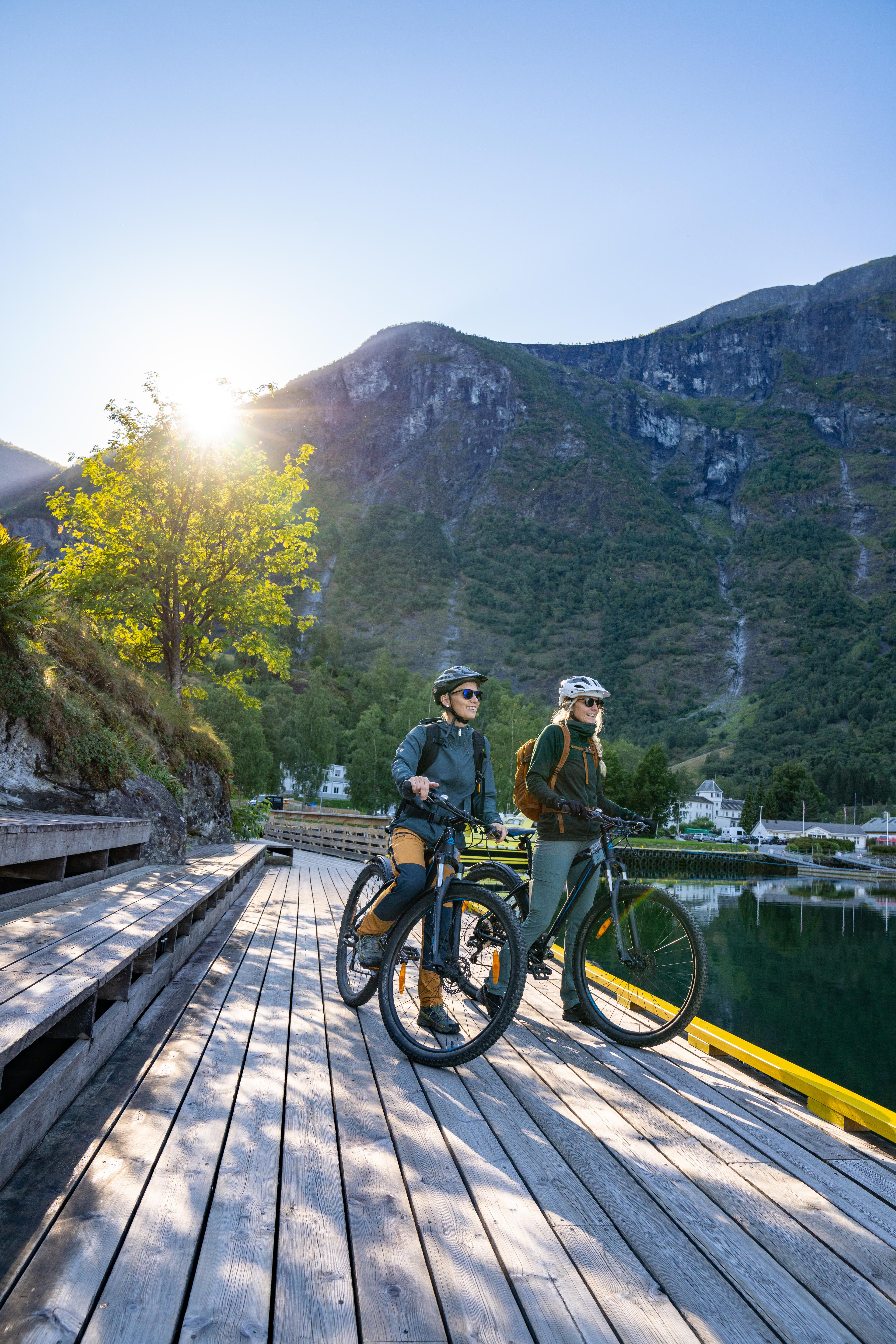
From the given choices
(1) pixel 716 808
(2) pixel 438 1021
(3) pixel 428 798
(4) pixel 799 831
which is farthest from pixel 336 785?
(3) pixel 428 798

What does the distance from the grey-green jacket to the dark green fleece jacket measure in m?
0.34

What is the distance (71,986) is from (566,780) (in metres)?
2.64

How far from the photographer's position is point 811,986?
17531 millimetres

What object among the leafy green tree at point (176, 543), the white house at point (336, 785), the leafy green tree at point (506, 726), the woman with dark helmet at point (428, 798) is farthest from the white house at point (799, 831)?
the woman with dark helmet at point (428, 798)

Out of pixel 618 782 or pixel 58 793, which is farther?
pixel 618 782

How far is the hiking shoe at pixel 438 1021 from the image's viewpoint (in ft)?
11.9

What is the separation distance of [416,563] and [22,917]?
157m

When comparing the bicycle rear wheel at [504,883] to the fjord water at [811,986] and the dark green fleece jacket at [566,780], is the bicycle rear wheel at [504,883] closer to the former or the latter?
the dark green fleece jacket at [566,780]

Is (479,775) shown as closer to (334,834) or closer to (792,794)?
(334,834)

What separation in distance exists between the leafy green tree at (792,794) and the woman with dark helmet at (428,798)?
112 m

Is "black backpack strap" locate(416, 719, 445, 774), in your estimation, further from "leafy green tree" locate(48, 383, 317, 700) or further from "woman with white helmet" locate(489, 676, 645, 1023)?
"leafy green tree" locate(48, 383, 317, 700)

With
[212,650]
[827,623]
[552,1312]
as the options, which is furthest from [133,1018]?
[827,623]

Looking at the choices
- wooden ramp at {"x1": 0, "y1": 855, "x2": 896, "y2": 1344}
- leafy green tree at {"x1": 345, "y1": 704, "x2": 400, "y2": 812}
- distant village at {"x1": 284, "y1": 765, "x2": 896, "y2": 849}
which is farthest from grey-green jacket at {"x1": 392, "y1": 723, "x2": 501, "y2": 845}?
distant village at {"x1": 284, "y1": 765, "x2": 896, "y2": 849}

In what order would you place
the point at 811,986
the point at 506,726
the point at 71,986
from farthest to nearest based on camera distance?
the point at 506,726, the point at 811,986, the point at 71,986
